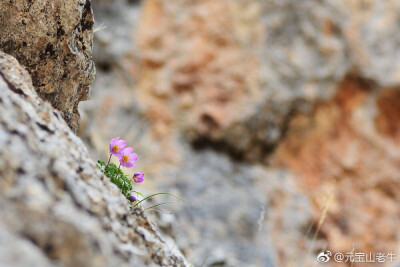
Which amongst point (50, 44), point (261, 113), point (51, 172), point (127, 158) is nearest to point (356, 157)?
point (261, 113)

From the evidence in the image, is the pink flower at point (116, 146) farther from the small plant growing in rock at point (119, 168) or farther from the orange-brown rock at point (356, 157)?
the orange-brown rock at point (356, 157)

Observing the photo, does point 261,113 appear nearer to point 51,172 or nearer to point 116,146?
point 116,146

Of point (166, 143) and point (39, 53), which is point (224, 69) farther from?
point (39, 53)

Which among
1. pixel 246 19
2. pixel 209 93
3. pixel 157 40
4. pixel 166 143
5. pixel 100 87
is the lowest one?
pixel 166 143

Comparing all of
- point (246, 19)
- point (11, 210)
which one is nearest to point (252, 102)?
point (246, 19)

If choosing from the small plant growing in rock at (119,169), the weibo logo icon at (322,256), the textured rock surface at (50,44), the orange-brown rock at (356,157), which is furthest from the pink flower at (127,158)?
the orange-brown rock at (356,157)

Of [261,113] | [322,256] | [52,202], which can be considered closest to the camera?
[52,202]
